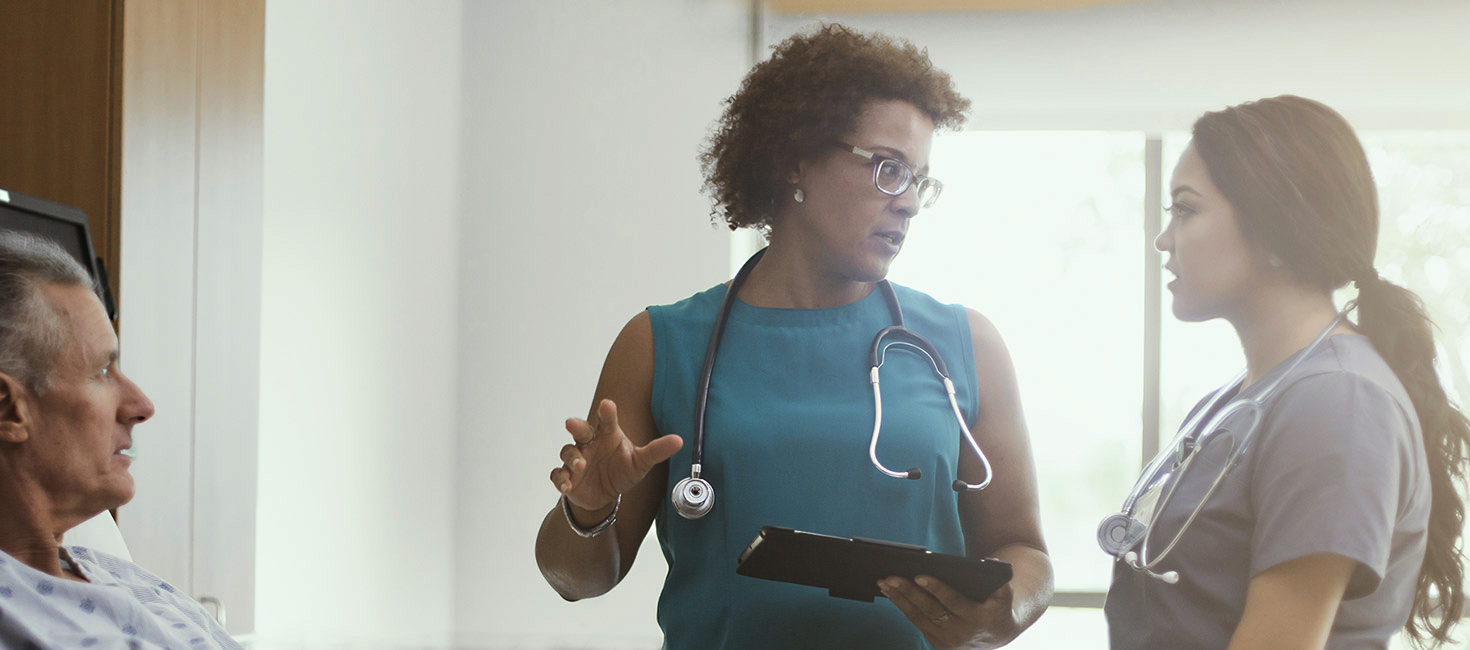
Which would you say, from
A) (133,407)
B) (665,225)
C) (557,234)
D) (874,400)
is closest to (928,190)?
(874,400)

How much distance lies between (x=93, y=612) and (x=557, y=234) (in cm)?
241

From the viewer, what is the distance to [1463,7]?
3.23 metres

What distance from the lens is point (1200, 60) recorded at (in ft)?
10.8

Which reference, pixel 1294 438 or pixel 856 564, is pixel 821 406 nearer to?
pixel 856 564

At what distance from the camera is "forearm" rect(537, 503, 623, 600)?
121 centimetres

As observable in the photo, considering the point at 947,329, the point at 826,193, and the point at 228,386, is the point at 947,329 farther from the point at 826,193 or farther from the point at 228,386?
the point at 228,386

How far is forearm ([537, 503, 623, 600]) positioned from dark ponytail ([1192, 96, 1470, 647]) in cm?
88

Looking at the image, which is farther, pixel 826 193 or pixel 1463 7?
pixel 1463 7

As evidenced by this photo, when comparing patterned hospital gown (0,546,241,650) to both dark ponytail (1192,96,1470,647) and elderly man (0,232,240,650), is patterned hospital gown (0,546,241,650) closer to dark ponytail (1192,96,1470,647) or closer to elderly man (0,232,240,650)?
elderly man (0,232,240,650)

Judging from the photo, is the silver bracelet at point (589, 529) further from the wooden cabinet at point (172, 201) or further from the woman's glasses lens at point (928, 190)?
the wooden cabinet at point (172, 201)

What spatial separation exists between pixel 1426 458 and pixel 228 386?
178cm

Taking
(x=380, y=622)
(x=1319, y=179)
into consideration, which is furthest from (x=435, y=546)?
(x=1319, y=179)

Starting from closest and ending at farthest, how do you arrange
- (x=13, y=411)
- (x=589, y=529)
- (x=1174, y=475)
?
1. (x=13, y=411)
2. (x=589, y=529)
3. (x=1174, y=475)

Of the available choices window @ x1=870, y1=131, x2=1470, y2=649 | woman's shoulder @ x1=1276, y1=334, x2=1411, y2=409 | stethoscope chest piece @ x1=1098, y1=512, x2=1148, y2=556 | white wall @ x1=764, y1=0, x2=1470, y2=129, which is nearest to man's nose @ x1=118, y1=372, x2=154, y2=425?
stethoscope chest piece @ x1=1098, y1=512, x2=1148, y2=556
